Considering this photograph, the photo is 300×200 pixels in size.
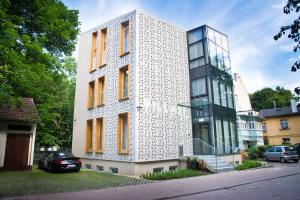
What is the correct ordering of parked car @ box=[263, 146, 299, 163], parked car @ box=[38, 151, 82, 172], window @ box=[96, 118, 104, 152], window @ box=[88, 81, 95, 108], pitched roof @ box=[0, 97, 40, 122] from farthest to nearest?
parked car @ box=[263, 146, 299, 163] < window @ box=[88, 81, 95, 108] < window @ box=[96, 118, 104, 152] < pitched roof @ box=[0, 97, 40, 122] < parked car @ box=[38, 151, 82, 172]

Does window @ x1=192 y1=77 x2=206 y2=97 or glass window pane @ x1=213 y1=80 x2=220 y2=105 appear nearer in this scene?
window @ x1=192 y1=77 x2=206 y2=97

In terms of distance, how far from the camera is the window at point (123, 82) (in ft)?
56.8

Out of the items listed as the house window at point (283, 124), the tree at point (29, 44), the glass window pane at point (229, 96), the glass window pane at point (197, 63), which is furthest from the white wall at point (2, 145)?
the house window at point (283, 124)

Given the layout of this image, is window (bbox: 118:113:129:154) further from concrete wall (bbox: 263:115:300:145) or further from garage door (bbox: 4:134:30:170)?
concrete wall (bbox: 263:115:300:145)

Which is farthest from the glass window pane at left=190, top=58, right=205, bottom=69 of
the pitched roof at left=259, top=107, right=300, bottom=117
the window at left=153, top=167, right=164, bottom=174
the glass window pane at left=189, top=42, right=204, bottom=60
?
the pitched roof at left=259, top=107, right=300, bottom=117

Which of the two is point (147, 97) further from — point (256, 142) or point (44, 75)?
point (256, 142)

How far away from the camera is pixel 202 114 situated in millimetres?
19156

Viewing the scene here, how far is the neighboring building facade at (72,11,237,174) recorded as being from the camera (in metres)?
15.9

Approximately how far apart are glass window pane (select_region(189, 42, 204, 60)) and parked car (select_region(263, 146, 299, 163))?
1348 cm

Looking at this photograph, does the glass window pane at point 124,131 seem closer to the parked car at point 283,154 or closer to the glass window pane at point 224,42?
the glass window pane at point 224,42

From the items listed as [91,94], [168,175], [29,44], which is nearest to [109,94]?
[91,94]

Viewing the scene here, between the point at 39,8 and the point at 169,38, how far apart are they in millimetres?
10384

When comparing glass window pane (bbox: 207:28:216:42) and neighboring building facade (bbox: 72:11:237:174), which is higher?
glass window pane (bbox: 207:28:216:42)

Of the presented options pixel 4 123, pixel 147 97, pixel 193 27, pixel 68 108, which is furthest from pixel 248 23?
pixel 68 108
